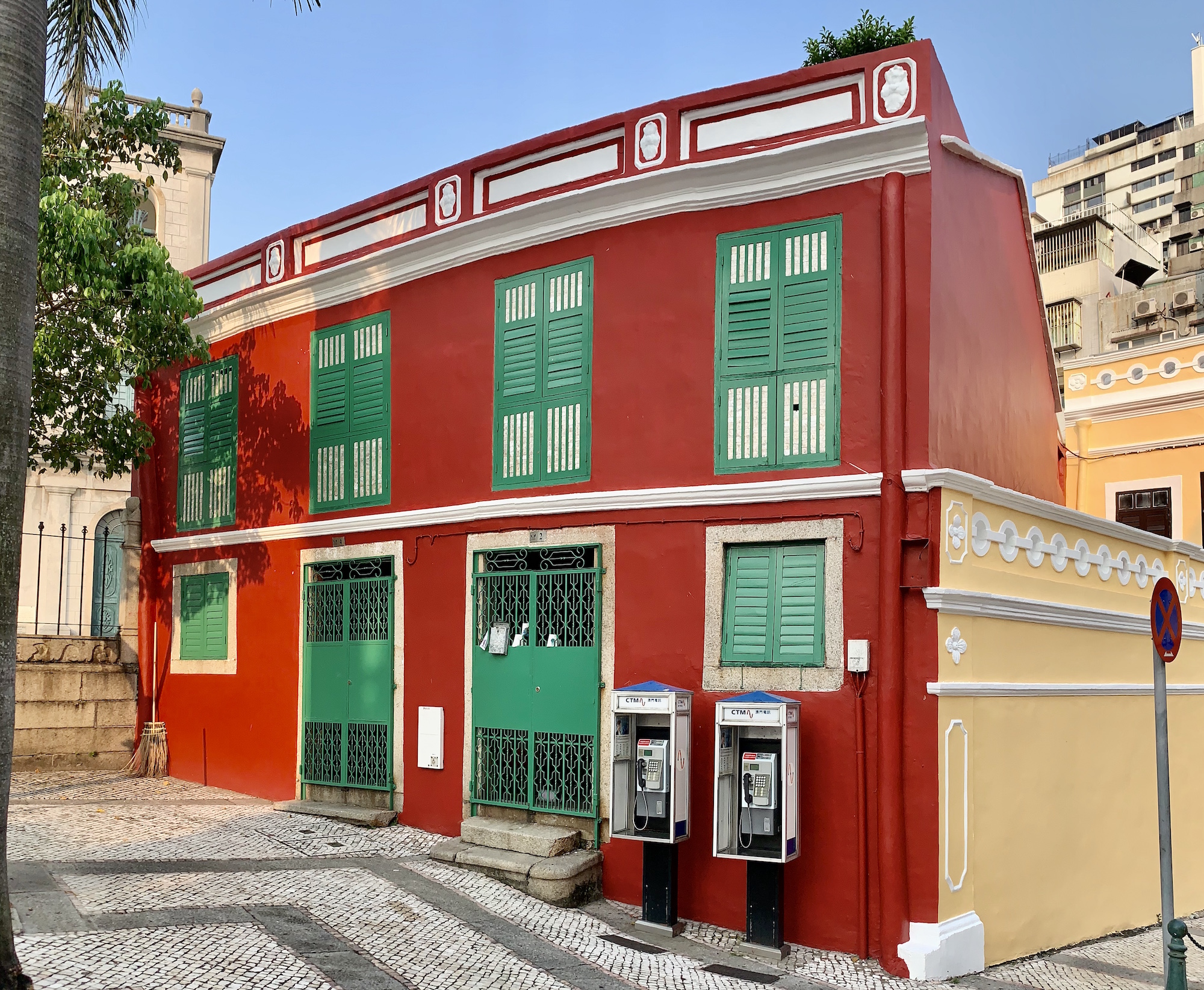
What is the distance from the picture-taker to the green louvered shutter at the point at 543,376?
34.3 ft

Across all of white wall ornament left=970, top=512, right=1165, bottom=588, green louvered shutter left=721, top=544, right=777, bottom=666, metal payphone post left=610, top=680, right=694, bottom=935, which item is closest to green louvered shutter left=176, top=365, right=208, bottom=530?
metal payphone post left=610, top=680, right=694, bottom=935

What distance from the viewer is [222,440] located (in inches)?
556

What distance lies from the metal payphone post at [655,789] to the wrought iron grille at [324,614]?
14.9 ft

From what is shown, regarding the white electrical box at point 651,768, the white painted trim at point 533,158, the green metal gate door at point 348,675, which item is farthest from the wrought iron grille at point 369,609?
the white painted trim at point 533,158

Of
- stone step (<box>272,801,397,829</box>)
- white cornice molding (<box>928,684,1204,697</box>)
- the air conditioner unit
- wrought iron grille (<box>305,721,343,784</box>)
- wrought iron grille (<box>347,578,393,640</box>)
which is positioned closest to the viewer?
white cornice molding (<box>928,684,1204,697</box>)

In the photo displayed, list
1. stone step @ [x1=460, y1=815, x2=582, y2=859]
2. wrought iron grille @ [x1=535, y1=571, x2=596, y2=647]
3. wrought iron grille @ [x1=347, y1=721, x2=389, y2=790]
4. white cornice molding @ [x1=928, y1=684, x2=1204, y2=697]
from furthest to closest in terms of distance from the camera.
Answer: wrought iron grille @ [x1=347, y1=721, x2=389, y2=790] < wrought iron grille @ [x1=535, y1=571, x2=596, y2=647] < stone step @ [x1=460, y1=815, x2=582, y2=859] < white cornice molding @ [x1=928, y1=684, x2=1204, y2=697]

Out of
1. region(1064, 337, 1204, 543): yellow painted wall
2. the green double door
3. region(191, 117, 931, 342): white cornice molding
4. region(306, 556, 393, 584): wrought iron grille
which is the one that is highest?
region(191, 117, 931, 342): white cornice molding

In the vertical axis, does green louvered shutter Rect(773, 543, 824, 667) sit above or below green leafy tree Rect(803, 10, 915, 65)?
below

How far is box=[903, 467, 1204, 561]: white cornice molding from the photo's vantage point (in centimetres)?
852

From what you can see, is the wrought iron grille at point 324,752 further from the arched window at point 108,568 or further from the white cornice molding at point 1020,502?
the arched window at point 108,568

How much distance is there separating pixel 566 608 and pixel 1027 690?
4.04 m

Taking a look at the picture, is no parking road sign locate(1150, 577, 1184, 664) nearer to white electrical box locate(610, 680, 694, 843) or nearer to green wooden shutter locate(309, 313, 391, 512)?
white electrical box locate(610, 680, 694, 843)

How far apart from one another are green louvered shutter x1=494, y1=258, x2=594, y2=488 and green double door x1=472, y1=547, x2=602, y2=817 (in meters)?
0.84

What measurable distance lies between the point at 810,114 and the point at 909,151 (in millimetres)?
949
